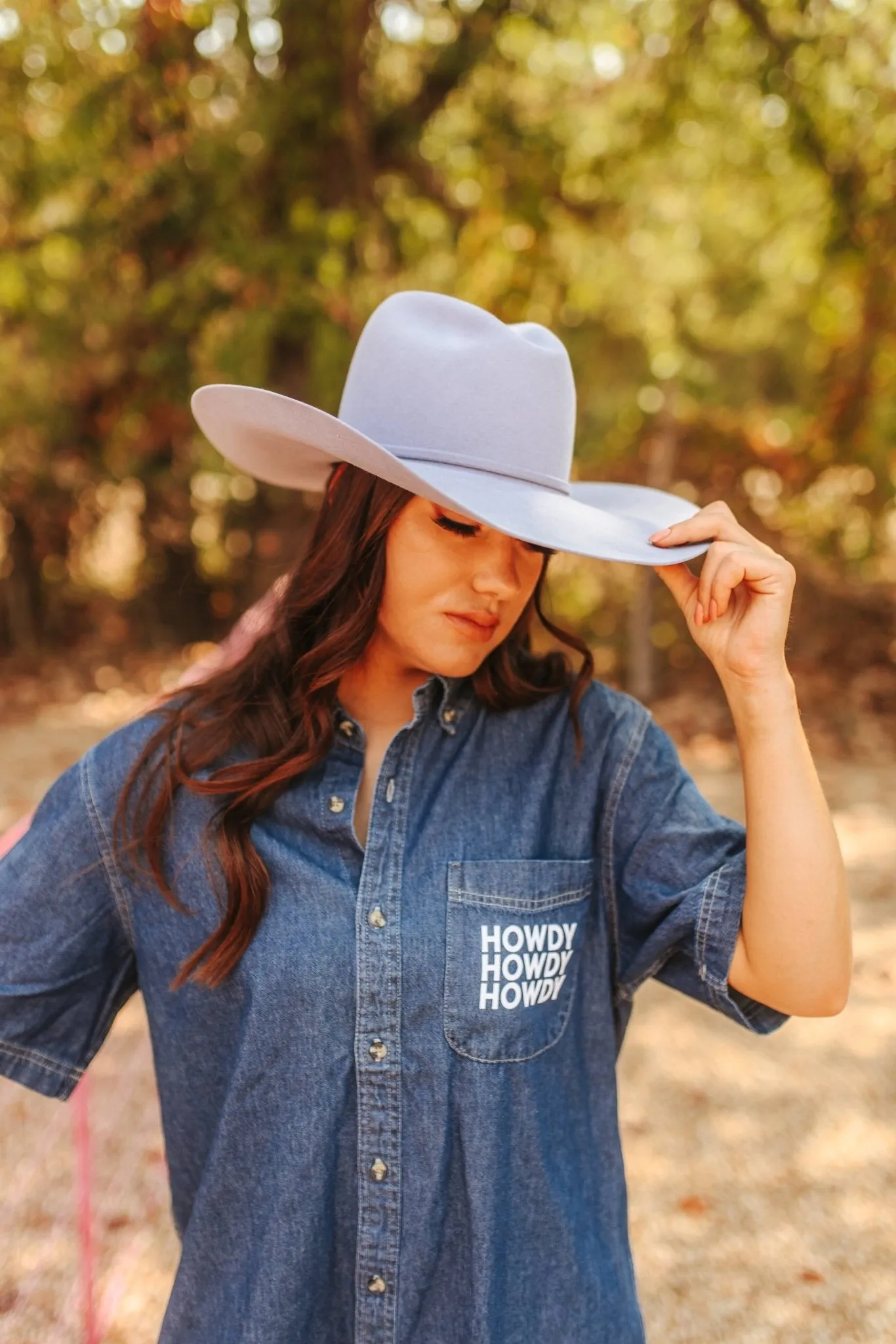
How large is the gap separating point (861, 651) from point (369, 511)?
7225 mm

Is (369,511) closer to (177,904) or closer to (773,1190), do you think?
(177,904)

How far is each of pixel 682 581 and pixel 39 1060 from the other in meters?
0.99

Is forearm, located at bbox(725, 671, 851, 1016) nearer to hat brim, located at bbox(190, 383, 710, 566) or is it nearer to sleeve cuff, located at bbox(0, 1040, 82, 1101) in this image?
hat brim, located at bbox(190, 383, 710, 566)

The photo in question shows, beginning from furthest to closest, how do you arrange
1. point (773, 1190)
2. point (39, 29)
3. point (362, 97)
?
point (362, 97) < point (39, 29) < point (773, 1190)

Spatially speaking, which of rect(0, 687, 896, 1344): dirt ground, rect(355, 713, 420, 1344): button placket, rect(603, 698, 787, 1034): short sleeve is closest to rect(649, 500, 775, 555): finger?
rect(603, 698, 787, 1034): short sleeve

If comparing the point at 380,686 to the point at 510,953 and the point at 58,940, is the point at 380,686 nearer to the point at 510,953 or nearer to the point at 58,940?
the point at 510,953

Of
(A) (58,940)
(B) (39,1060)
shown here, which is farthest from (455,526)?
(B) (39,1060)

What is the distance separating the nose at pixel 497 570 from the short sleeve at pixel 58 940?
54 centimetres

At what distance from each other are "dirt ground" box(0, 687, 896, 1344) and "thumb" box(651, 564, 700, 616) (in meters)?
2.03

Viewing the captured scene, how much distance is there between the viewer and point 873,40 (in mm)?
5547

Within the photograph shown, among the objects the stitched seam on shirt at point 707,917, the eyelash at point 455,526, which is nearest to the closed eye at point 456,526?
the eyelash at point 455,526

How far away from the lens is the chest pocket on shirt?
4.32ft

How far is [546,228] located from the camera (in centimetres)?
662

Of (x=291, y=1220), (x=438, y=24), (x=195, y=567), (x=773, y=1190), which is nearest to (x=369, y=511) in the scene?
(x=291, y=1220)
